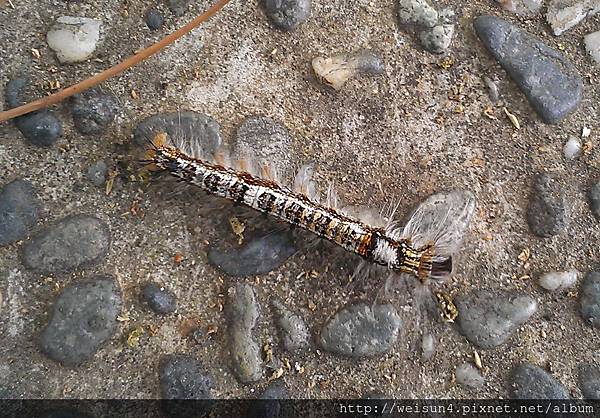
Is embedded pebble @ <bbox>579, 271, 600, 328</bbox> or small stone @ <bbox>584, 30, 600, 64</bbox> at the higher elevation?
small stone @ <bbox>584, 30, 600, 64</bbox>

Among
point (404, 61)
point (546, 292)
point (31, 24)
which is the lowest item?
point (31, 24)

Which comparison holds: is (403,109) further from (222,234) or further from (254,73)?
(222,234)

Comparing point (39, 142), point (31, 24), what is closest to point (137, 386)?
point (39, 142)

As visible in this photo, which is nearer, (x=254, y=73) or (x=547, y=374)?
(x=547, y=374)

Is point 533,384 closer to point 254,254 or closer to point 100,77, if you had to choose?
point 254,254

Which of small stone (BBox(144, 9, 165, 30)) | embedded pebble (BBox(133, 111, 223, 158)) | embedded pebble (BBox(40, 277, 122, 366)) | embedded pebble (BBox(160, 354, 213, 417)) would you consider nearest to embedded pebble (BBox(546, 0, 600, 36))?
embedded pebble (BBox(133, 111, 223, 158))

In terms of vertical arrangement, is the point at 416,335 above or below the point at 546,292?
below

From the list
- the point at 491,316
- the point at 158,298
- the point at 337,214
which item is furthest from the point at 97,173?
the point at 491,316

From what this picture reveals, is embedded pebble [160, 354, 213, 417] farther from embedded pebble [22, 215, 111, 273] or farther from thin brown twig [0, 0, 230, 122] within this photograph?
thin brown twig [0, 0, 230, 122]
